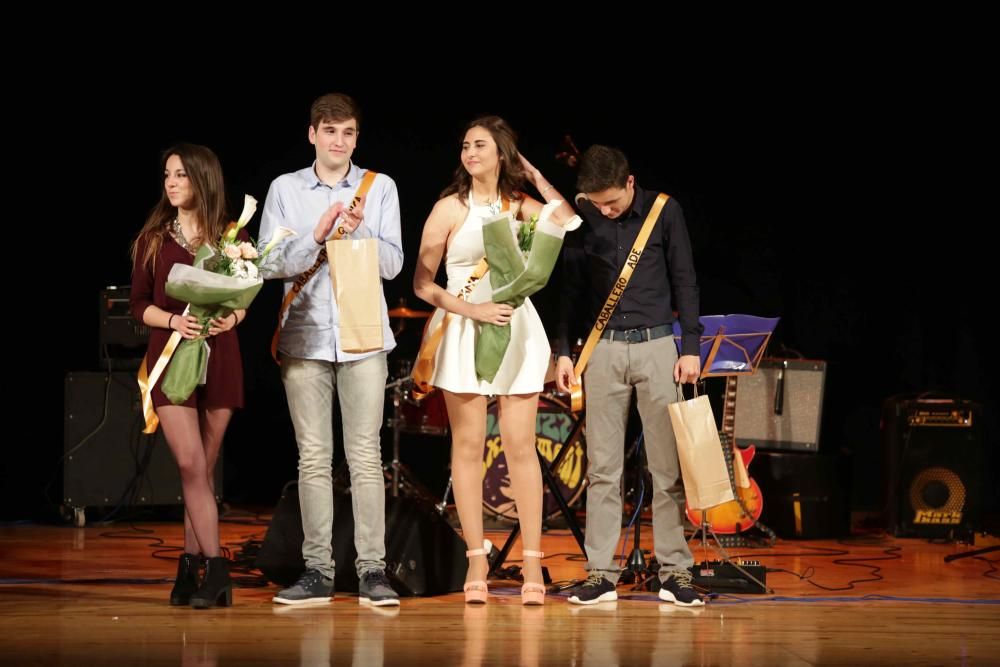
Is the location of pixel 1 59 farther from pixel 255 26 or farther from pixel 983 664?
pixel 983 664

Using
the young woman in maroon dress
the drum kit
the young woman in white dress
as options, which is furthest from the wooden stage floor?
the drum kit

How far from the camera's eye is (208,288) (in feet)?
13.3

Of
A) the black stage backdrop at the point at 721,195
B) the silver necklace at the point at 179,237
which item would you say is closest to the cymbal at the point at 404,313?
the black stage backdrop at the point at 721,195

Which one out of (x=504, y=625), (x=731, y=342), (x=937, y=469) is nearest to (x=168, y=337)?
(x=504, y=625)

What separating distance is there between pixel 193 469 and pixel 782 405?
148 inches

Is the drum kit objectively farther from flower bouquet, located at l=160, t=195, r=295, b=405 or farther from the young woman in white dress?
flower bouquet, located at l=160, t=195, r=295, b=405

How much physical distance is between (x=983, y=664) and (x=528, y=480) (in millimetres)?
1588

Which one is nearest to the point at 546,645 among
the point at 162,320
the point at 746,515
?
the point at 162,320

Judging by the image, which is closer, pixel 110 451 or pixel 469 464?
pixel 469 464

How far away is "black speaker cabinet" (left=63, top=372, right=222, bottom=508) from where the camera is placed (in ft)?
22.8

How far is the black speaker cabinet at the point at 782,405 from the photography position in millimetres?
6973

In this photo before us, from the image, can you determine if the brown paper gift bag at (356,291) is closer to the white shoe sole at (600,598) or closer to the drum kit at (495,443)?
the white shoe sole at (600,598)

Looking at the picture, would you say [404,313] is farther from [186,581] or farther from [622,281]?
[186,581]

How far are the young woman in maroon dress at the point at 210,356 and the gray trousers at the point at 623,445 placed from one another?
4.15 feet
